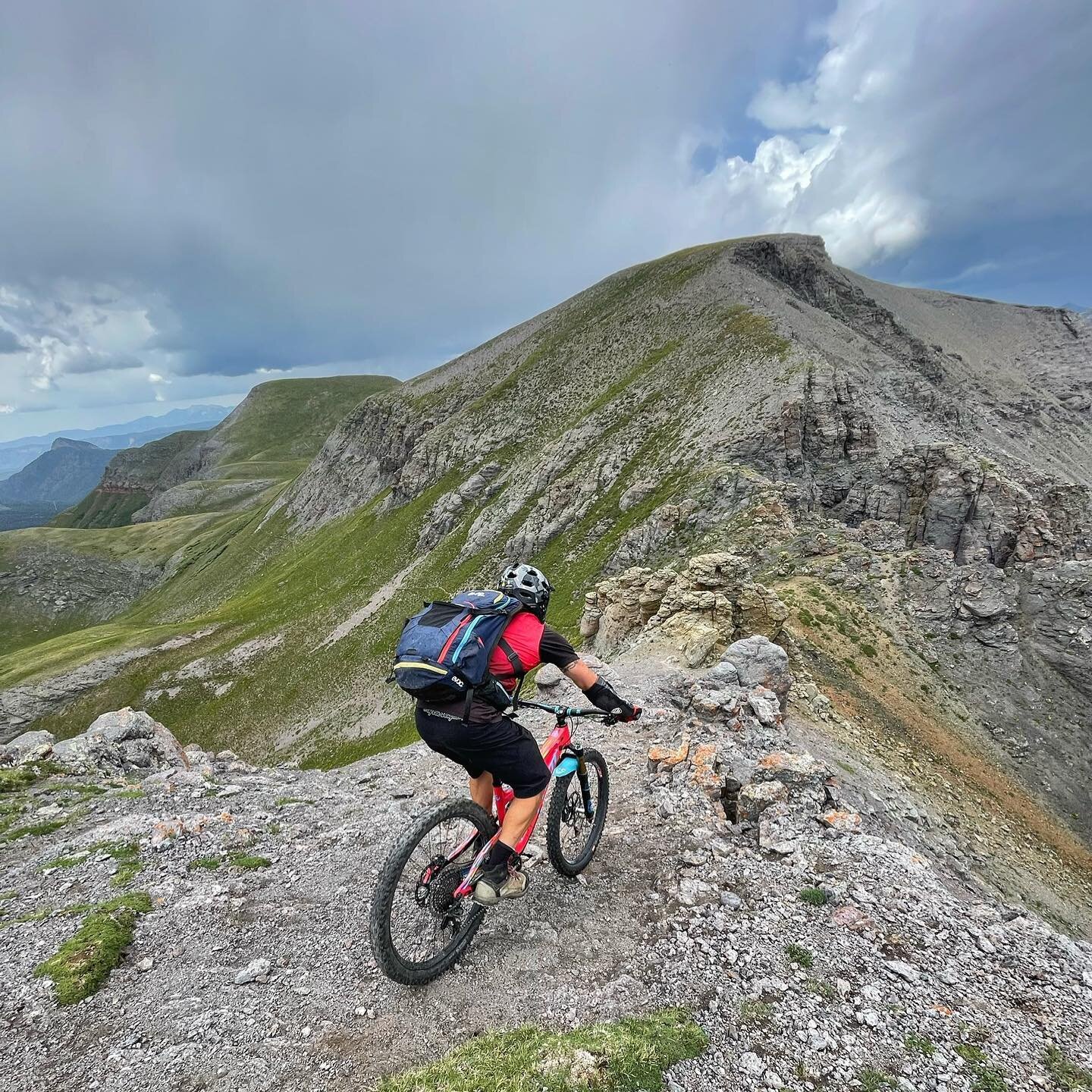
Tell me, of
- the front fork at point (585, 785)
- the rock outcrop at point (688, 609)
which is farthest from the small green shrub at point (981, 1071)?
the rock outcrop at point (688, 609)

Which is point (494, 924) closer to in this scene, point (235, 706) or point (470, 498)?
point (235, 706)

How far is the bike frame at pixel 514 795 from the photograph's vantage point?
23.6 feet

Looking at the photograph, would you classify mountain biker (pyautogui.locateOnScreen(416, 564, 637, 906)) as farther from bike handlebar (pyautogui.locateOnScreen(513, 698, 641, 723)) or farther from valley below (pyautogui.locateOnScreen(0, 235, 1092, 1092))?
valley below (pyautogui.locateOnScreen(0, 235, 1092, 1092))

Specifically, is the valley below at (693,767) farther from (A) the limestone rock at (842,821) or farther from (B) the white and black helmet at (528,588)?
(B) the white and black helmet at (528,588)

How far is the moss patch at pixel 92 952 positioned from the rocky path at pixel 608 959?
0.43 feet

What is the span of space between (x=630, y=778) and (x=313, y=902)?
21.9 ft

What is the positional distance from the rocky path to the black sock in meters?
1.33

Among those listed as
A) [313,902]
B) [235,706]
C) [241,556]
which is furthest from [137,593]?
[313,902]

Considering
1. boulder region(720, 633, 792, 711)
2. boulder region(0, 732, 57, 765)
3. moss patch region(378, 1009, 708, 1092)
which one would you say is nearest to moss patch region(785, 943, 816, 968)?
moss patch region(378, 1009, 708, 1092)

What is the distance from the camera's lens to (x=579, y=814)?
31.3ft

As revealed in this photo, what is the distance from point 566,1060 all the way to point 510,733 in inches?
126

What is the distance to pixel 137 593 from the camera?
16288 centimetres

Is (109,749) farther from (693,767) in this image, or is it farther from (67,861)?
(693,767)

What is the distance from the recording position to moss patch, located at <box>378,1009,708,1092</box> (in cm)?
533
